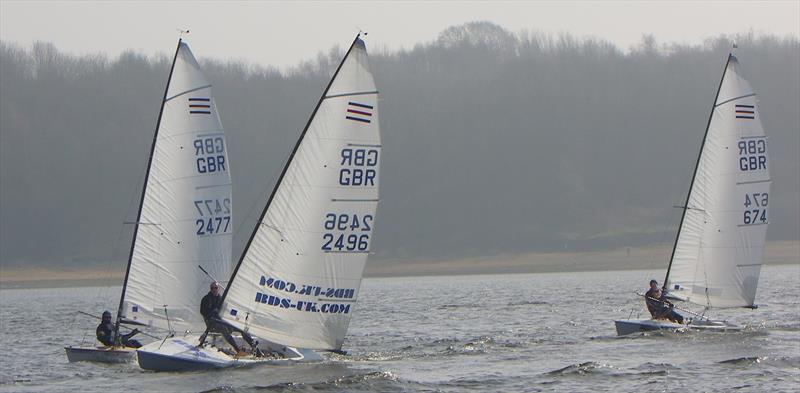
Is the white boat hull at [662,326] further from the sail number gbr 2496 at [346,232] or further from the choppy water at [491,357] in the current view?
the sail number gbr 2496 at [346,232]

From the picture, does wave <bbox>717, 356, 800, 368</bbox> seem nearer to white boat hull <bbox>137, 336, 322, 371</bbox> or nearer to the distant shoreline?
white boat hull <bbox>137, 336, 322, 371</bbox>

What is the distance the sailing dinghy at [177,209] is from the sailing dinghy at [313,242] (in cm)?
421

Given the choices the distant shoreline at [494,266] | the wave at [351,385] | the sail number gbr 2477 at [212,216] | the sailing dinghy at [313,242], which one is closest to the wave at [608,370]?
the wave at [351,385]

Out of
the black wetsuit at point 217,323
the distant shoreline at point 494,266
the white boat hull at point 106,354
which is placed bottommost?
the distant shoreline at point 494,266

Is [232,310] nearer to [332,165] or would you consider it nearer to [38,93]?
[332,165]

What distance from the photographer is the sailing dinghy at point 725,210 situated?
130 feet

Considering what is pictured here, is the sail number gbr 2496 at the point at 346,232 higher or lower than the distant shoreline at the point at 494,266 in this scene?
higher

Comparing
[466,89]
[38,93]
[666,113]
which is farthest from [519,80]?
[38,93]

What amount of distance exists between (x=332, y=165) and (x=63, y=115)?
5274 inches

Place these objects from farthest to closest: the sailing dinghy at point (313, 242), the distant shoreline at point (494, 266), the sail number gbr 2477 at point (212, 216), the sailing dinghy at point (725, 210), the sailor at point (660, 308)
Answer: the distant shoreline at point (494, 266)
the sailing dinghy at point (725, 210)
the sailor at point (660, 308)
the sail number gbr 2477 at point (212, 216)
the sailing dinghy at point (313, 242)

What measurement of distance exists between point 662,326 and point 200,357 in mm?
14504

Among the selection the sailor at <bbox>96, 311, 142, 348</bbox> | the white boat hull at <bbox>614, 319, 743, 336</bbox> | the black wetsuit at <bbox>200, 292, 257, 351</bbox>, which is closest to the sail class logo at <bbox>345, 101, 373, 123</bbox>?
the black wetsuit at <bbox>200, 292, 257, 351</bbox>

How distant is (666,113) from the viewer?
160750 mm

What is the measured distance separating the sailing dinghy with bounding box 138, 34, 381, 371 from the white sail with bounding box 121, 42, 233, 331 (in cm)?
421
